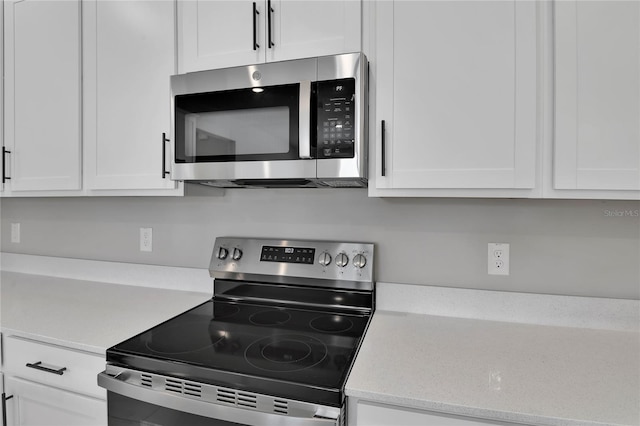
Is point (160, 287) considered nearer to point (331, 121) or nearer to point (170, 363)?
point (170, 363)

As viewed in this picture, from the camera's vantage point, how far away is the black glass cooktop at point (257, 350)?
2.92ft

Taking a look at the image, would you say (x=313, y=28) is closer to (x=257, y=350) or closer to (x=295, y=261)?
(x=295, y=261)

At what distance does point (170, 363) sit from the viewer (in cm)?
98

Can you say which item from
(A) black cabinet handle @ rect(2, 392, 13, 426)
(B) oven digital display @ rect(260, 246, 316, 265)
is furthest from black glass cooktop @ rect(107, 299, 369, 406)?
(A) black cabinet handle @ rect(2, 392, 13, 426)

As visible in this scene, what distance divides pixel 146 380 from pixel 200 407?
7.7 inches

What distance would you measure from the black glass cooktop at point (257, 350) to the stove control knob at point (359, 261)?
19cm

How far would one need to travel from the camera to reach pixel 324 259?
4.73 ft

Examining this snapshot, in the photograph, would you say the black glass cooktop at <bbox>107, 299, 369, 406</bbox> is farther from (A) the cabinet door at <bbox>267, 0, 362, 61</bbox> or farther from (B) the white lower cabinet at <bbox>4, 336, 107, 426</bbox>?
(A) the cabinet door at <bbox>267, 0, 362, 61</bbox>

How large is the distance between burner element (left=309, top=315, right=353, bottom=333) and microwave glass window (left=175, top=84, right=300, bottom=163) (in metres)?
0.61

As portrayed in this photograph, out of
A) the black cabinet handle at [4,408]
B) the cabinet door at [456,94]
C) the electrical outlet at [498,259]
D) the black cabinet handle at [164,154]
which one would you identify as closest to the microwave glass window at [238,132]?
the black cabinet handle at [164,154]

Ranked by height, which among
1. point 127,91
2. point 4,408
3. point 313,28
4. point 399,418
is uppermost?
point 313,28

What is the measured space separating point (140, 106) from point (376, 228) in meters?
1.08

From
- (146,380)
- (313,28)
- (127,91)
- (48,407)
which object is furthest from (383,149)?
(48,407)

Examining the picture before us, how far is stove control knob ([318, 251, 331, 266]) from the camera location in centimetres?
143
